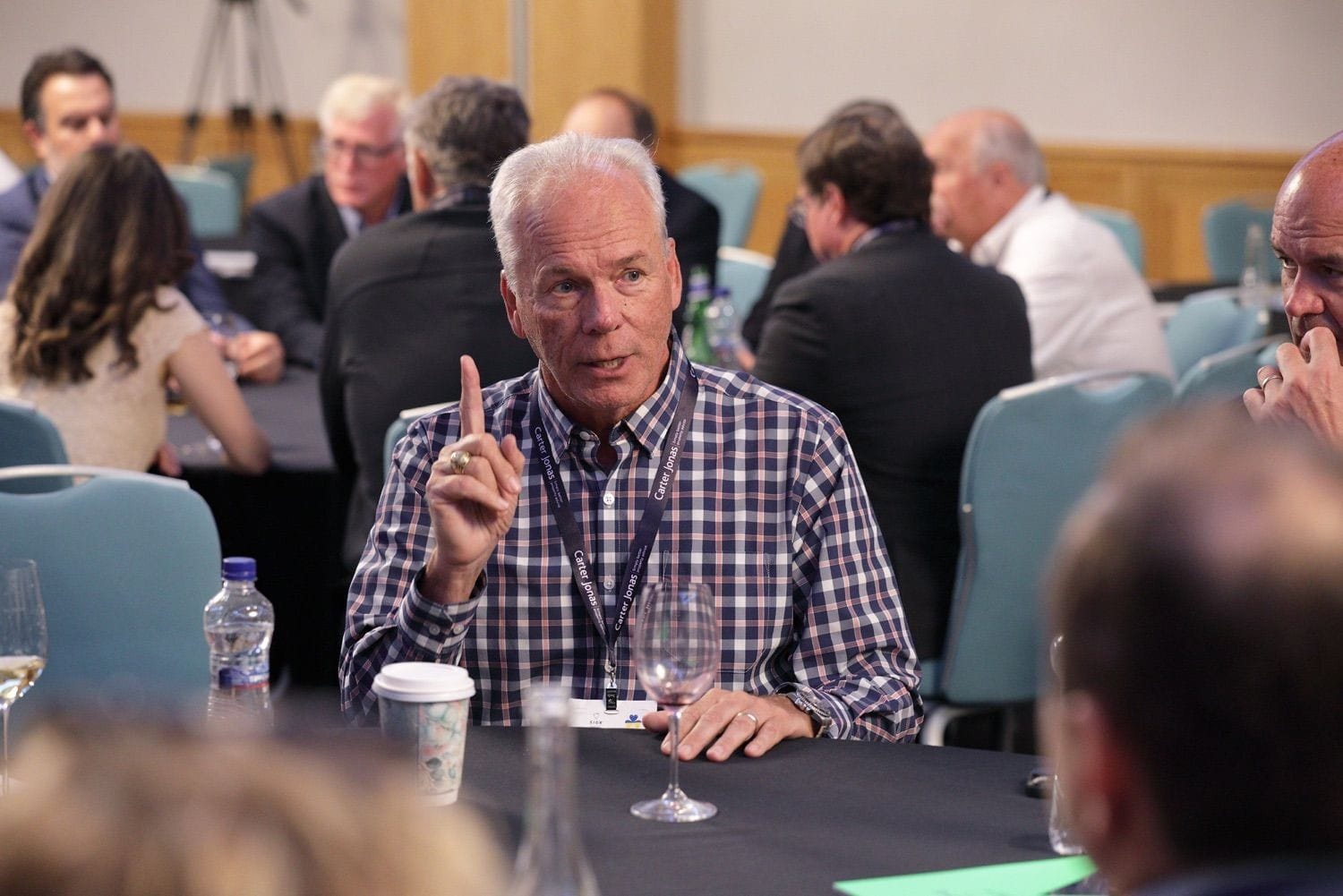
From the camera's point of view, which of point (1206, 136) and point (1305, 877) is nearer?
point (1305, 877)

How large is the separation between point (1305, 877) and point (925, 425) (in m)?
2.88

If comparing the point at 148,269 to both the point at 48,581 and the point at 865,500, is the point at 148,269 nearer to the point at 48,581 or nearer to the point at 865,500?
the point at 48,581

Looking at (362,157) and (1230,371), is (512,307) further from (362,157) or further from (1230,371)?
(362,157)

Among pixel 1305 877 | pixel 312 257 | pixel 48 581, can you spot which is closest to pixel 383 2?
pixel 312 257

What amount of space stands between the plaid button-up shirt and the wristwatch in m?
0.09

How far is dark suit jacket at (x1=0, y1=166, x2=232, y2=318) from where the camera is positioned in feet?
14.5

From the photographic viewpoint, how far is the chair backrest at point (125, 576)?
252 cm

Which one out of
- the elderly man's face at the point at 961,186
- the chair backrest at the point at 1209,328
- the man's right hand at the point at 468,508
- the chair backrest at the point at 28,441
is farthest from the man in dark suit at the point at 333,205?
the man's right hand at the point at 468,508

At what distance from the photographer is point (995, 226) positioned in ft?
15.9

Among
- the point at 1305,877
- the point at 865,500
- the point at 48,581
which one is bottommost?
the point at 48,581

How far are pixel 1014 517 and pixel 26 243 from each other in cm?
256

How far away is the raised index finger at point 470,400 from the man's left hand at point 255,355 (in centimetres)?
265

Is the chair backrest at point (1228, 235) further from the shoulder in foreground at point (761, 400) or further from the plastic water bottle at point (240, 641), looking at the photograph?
the plastic water bottle at point (240, 641)

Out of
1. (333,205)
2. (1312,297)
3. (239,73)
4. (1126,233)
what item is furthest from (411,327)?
(239,73)
